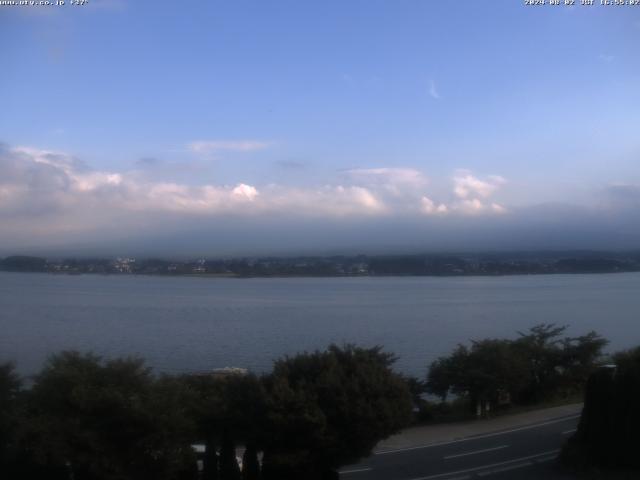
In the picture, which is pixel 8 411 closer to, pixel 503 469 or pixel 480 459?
pixel 503 469

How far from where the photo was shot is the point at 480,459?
14.7 metres

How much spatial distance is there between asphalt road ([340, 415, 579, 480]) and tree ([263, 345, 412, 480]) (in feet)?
6.45

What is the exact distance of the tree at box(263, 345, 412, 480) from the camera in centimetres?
1182

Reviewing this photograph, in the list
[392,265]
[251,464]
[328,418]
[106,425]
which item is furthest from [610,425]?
[392,265]

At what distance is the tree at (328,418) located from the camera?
465 inches

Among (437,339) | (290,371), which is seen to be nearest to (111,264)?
(437,339)

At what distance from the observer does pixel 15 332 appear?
149ft

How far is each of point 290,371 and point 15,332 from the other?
3765cm

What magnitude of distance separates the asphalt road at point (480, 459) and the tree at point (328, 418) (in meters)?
1.97

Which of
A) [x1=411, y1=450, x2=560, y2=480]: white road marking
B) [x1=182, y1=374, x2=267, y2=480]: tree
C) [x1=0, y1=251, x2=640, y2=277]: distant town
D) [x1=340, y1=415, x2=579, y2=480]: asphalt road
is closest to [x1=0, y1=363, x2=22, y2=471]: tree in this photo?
[x1=182, y1=374, x2=267, y2=480]: tree

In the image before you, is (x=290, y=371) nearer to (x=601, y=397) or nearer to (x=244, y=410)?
(x=244, y=410)

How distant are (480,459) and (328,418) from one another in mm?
4393

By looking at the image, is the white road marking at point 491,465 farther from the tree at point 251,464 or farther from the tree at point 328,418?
the tree at point 251,464

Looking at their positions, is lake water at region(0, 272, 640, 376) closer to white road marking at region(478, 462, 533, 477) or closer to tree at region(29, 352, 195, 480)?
white road marking at region(478, 462, 533, 477)
